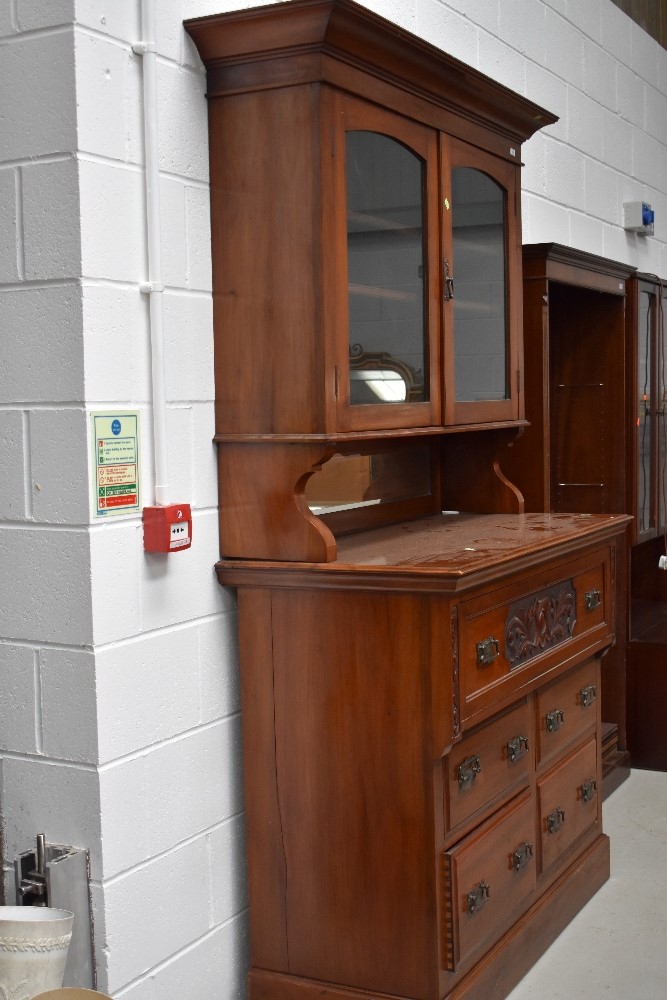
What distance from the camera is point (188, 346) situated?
2.37 metres

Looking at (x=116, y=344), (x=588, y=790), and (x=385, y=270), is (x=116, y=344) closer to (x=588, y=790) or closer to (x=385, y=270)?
(x=385, y=270)

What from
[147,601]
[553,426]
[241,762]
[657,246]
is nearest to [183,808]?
[241,762]

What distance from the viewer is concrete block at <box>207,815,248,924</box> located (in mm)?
2471

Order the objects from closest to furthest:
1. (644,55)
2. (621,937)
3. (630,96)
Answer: (621,937) < (630,96) < (644,55)

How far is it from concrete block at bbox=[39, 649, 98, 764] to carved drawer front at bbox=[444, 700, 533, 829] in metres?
0.72

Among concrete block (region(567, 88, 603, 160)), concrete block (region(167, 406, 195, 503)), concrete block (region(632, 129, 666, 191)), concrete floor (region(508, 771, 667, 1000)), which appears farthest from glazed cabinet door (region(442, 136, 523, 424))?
A: concrete block (region(632, 129, 666, 191))

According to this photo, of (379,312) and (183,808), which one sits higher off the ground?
(379,312)

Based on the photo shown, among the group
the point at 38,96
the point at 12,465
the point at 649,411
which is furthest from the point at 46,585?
the point at 649,411

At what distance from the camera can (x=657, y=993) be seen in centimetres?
275

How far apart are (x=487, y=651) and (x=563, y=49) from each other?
2872 millimetres

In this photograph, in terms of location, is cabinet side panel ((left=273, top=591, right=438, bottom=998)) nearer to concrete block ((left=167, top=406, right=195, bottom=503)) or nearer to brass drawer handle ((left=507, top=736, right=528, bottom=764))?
concrete block ((left=167, top=406, right=195, bottom=503))

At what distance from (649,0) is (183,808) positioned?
15.6 ft

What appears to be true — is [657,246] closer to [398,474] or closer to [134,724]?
[398,474]

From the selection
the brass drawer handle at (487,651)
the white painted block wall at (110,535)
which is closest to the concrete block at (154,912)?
the white painted block wall at (110,535)
